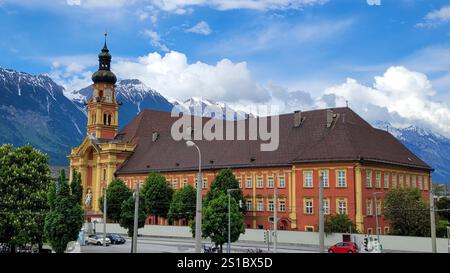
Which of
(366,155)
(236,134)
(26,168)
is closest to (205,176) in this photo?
(236,134)

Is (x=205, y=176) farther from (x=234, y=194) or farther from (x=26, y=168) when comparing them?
(x=26, y=168)

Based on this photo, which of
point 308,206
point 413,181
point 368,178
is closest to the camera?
point 368,178

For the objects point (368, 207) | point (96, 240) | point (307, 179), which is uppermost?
point (307, 179)

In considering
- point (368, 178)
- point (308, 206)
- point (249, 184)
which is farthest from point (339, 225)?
point (249, 184)

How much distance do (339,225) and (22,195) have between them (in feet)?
114

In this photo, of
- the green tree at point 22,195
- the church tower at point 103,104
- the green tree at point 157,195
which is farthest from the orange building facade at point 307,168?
the green tree at point 22,195

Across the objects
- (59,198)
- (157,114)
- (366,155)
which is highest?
(157,114)

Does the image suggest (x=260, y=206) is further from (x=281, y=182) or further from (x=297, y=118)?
(x=297, y=118)

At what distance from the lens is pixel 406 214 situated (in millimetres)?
57562

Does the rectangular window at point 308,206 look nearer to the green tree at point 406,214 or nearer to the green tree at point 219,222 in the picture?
the green tree at point 406,214

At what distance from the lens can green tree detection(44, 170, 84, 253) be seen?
38.5 m

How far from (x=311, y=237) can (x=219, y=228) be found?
18.9 m
